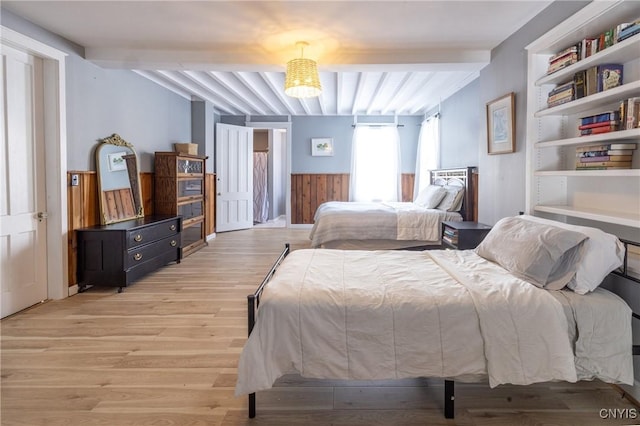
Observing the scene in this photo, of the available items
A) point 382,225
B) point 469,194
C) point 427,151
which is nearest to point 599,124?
point 469,194

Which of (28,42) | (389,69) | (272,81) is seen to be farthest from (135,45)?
(389,69)

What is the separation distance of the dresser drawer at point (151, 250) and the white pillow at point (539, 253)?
3477mm

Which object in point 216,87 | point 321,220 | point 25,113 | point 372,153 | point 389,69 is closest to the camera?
point 25,113

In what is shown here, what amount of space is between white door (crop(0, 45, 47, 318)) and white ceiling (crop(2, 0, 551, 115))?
1.65ft

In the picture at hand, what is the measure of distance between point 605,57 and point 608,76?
13 centimetres

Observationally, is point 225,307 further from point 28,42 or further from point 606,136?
point 606,136

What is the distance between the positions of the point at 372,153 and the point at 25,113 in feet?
20.4

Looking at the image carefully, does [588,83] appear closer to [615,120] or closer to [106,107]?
[615,120]

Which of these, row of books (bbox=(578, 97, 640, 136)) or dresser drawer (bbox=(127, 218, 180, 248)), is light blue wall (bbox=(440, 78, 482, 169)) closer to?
row of books (bbox=(578, 97, 640, 136))

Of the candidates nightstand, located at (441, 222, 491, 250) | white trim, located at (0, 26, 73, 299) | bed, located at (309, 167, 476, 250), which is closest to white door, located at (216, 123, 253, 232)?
bed, located at (309, 167, 476, 250)

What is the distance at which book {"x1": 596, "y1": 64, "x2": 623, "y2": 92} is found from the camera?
2.13 metres

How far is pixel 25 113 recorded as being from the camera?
10.6 feet

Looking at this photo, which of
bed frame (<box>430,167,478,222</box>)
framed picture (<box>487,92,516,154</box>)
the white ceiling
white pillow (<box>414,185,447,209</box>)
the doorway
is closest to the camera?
the white ceiling

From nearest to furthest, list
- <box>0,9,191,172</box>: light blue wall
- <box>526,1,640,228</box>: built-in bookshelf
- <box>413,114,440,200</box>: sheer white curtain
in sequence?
<box>526,1,640,228</box>: built-in bookshelf < <box>0,9,191,172</box>: light blue wall < <box>413,114,440,200</box>: sheer white curtain
